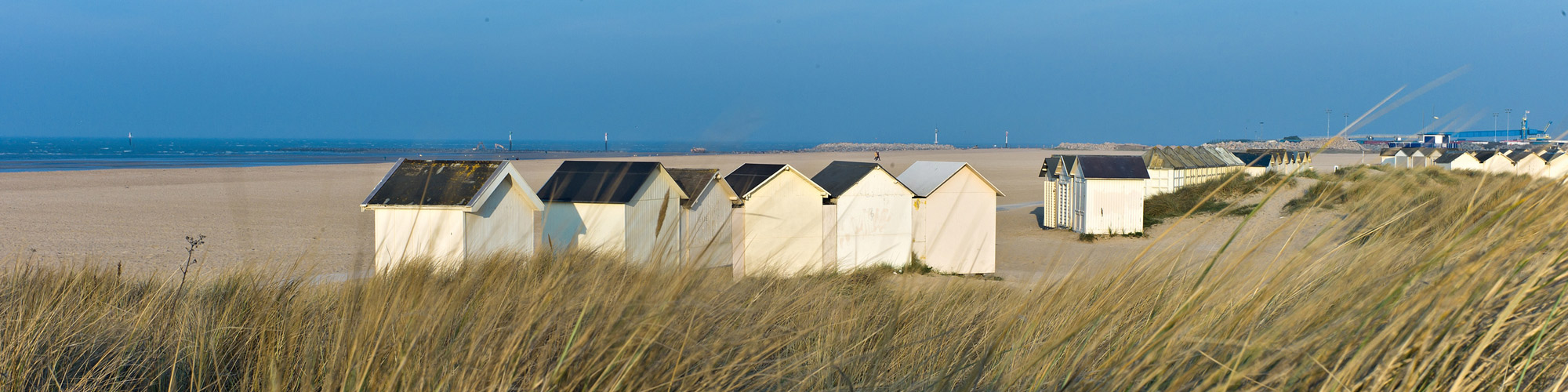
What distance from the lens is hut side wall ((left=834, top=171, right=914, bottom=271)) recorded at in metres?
12.7

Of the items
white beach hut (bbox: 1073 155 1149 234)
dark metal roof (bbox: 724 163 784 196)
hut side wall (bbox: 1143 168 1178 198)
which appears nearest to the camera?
dark metal roof (bbox: 724 163 784 196)

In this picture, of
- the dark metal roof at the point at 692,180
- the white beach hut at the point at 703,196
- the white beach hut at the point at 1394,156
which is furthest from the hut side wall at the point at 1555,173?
the white beach hut at the point at 1394,156

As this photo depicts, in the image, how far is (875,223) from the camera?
1288cm

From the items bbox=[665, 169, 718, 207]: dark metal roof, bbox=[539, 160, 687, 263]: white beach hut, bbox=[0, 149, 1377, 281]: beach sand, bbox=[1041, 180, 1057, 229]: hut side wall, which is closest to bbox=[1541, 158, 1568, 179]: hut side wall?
bbox=[0, 149, 1377, 281]: beach sand

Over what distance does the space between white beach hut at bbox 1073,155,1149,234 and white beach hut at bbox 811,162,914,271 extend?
9.68 m

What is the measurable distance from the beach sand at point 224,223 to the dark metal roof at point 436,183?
56 centimetres

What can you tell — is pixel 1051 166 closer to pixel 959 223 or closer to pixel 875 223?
pixel 959 223

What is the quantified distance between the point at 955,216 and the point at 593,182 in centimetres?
670

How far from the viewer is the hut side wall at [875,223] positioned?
499 inches

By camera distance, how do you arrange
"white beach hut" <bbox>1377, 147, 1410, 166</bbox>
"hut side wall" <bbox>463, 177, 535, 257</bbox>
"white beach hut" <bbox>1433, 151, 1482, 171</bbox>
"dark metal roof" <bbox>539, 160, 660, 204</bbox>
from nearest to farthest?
1. "hut side wall" <bbox>463, 177, 535, 257</bbox>
2. "dark metal roof" <bbox>539, 160, 660, 204</bbox>
3. "white beach hut" <bbox>1433, 151, 1482, 171</bbox>
4. "white beach hut" <bbox>1377, 147, 1410, 166</bbox>

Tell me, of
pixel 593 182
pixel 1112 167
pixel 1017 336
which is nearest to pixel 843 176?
pixel 593 182

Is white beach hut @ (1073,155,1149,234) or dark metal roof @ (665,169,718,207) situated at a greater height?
dark metal roof @ (665,169,718,207)

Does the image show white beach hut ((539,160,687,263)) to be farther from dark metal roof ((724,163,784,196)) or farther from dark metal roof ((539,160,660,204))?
dark metal roof ((724,163,784,196))

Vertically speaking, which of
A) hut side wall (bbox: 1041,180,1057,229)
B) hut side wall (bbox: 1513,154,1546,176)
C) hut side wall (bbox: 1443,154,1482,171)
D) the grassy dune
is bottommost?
hut side wall (bbox: 1041,180,1057,229)
